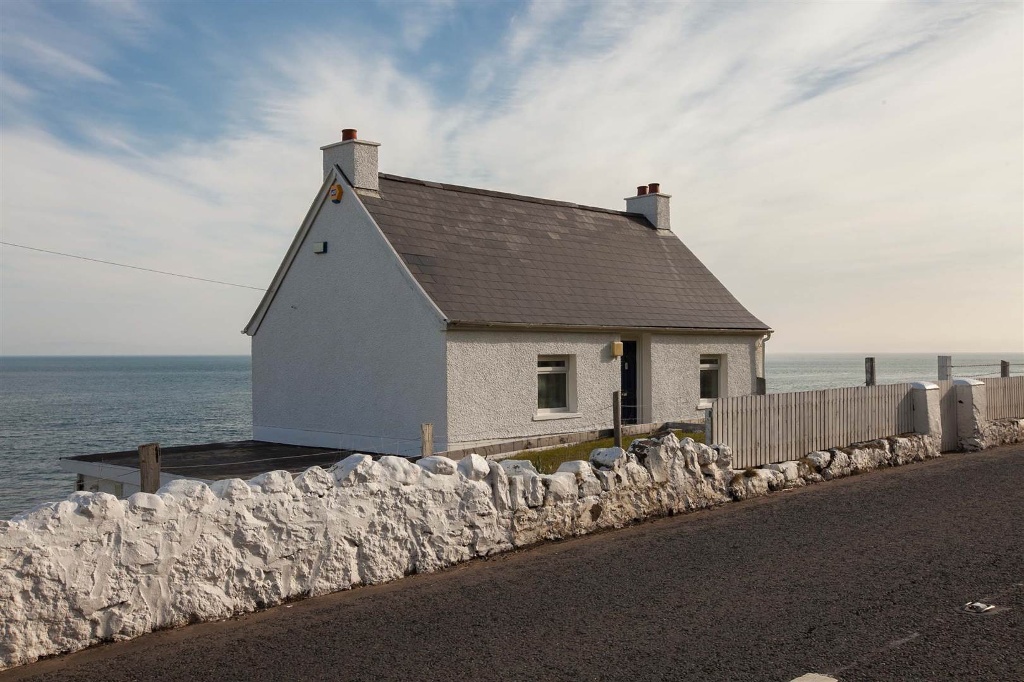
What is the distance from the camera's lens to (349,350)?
61.1 ft

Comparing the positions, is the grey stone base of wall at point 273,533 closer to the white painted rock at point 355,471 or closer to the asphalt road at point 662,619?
the white painted rock at point 355,471

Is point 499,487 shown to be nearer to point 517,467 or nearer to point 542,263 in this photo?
point 517,467

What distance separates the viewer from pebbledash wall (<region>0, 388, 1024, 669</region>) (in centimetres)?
615

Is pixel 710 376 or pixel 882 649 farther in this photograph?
pixel 710 376

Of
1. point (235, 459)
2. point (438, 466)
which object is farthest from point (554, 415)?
point (438, 466)

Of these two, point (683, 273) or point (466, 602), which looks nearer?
point (466, 602)

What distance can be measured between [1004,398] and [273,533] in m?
17.3

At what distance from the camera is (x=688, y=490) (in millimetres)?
11328

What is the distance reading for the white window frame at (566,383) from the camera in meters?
18.7

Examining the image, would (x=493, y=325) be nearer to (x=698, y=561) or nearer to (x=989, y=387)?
(x=698, y=561)

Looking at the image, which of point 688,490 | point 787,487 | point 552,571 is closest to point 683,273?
point 787,487

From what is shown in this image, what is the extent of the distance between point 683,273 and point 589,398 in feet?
22.0

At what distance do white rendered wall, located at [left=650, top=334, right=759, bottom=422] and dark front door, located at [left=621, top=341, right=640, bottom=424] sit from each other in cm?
42

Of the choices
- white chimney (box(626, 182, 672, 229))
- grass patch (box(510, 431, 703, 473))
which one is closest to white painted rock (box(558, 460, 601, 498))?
grass patch (box(510, 431, 703, 473))
